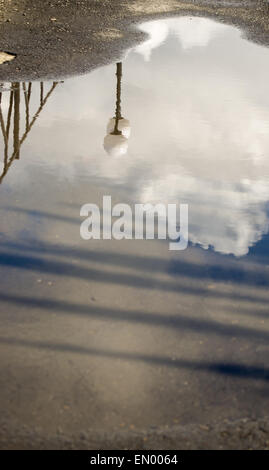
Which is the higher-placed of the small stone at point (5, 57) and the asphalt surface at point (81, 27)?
the asphalt surface at point (81, 27)

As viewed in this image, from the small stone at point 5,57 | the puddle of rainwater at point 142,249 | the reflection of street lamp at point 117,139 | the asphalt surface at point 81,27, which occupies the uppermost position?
the asphalt surface at point 81,27

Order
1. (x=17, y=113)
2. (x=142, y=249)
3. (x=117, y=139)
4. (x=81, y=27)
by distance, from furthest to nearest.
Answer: (x=81, y=27)
(x=17, y=113)
(x=117, y=139)
(x=142, y=249)

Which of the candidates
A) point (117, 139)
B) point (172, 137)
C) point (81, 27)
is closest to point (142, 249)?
point (117, 139)

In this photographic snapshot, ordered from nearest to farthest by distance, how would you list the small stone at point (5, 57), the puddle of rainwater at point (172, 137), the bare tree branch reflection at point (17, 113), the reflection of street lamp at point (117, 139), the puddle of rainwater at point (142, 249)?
the puddle of rainwater at point (142, 249), the puddle of rainwater at point (172, 137), the bare tree branch reflection at point (17, 113), the reflection of street lamp at point (117, 139), the small stone at point (5, 57)

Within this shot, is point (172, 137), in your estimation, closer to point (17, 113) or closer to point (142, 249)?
point (17, 113)

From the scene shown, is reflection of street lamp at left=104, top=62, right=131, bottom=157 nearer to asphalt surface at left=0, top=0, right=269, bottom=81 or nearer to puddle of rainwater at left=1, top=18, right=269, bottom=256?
puddle of rainwater at left=1, top=18, right=269, bottom=256

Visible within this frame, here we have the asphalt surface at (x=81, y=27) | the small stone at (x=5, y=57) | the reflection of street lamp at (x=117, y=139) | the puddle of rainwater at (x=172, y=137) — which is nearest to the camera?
the puddle of rainwater at (x=172, y=137)

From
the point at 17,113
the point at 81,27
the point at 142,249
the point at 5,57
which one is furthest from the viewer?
the point at 81,27

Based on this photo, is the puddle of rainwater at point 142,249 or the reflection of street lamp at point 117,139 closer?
the puddle of rainwater at point 142,249

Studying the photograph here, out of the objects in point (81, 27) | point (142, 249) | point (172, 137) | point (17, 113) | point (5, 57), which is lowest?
point (142, 249)

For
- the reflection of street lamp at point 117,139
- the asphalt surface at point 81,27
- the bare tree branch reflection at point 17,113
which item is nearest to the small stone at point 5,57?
the asphalt surface at point 81,27

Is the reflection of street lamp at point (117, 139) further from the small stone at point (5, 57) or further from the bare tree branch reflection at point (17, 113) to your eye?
the small stone at point (5, 57)

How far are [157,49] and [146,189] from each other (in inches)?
227
